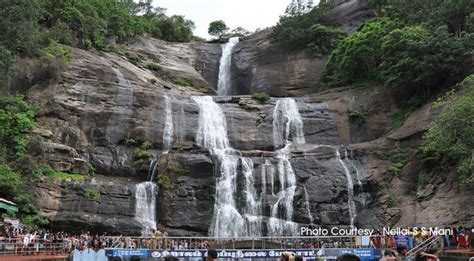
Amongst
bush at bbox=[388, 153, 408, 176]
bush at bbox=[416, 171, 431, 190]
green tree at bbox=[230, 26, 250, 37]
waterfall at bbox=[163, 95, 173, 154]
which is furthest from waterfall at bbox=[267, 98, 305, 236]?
green tree at bbox=[230, 26, 250, 37]

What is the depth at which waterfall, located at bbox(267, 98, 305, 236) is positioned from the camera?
30500mm

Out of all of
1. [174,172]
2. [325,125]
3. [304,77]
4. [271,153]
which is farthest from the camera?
[304,77]

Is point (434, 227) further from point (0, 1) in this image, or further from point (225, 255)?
point (0, 1)

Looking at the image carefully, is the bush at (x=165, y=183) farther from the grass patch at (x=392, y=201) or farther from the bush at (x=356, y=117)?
the bush at (x=356, y=117)

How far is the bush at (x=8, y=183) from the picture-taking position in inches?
1083

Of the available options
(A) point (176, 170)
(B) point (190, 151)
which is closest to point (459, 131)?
(B) point (190, 151)

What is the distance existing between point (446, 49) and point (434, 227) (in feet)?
46.9

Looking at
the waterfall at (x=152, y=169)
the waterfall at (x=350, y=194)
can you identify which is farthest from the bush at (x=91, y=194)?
the waterfall at (x=350, y=194)

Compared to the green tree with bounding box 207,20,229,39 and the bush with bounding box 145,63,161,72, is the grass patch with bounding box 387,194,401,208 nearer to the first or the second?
the bush with bounding box 145,63,161,72

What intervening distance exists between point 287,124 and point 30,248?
23470mm

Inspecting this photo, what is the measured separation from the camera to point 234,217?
30.9 m

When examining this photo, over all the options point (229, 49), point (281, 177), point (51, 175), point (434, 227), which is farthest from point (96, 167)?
point (229, 49)

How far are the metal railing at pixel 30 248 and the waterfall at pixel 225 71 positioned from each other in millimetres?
34803

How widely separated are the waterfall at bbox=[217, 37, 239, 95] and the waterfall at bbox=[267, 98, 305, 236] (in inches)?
598
